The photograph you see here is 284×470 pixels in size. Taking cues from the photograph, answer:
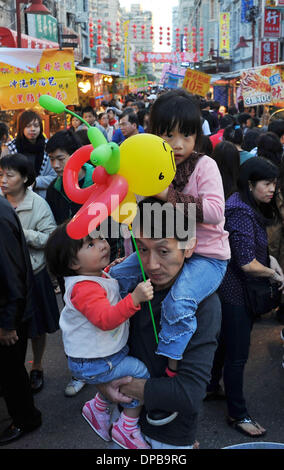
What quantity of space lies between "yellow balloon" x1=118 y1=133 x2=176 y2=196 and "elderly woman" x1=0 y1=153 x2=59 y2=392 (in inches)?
77.1

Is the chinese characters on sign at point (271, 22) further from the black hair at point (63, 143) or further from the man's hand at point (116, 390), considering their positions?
the man's hand at point (116, 390)

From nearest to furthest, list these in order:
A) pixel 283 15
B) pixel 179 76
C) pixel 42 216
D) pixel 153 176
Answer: pixel 153 176 < pixel 42 216 < pixel 179 76 < pixel 283 15

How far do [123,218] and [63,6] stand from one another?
1375 inches

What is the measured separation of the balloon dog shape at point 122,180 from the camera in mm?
1373

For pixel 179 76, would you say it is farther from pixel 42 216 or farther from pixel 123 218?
pixel 123 218

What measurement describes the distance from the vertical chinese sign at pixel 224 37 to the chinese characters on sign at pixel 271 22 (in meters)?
21.1

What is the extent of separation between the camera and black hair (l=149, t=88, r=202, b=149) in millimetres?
1901

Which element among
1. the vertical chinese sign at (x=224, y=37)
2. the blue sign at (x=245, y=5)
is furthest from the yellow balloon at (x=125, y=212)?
the vertical chinese sign at (x=224, y=37)

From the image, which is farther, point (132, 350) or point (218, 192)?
point (218, 192)

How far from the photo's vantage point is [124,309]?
1537 mm

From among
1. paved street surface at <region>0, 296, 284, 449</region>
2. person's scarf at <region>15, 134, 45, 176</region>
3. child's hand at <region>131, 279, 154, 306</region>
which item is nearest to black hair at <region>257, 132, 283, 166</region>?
paved street surface at <region>0, 296, 284, 449</region>

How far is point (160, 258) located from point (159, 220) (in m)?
Result: 0.14

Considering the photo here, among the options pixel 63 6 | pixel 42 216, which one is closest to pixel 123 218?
pixel 42 216

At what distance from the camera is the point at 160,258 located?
1.56 m
